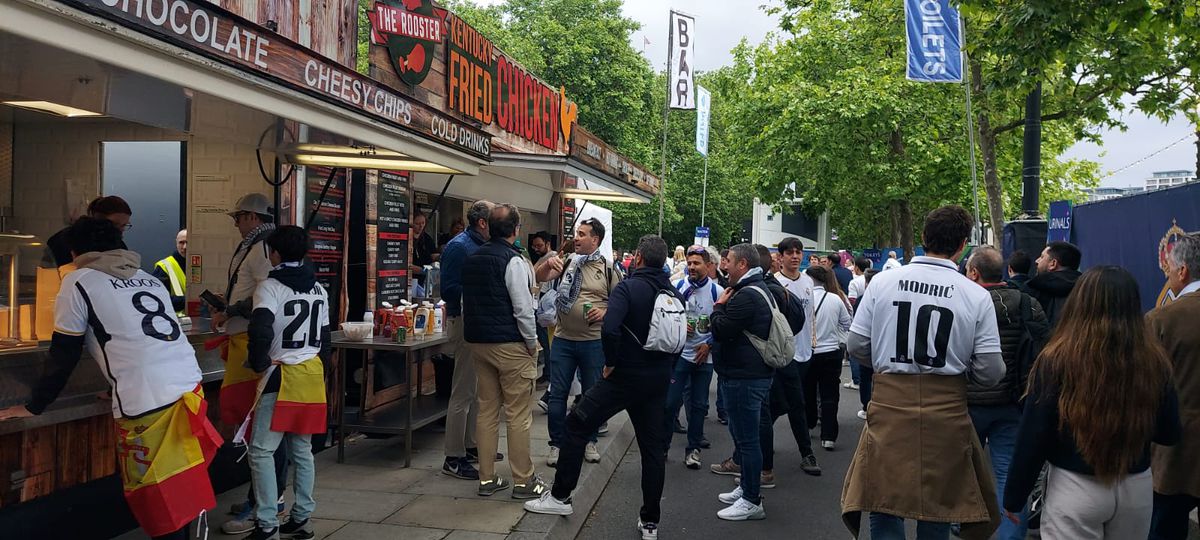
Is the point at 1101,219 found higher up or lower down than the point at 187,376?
higher up

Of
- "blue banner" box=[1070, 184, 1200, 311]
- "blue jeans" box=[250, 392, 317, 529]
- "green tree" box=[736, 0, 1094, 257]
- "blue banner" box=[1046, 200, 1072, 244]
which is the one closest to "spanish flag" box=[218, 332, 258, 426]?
"blue jeans" box=[250, 392, 317, 529]

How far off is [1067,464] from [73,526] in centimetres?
487

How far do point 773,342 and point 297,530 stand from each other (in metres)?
3.22

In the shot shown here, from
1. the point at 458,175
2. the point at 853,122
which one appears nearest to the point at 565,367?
the point at 458,175

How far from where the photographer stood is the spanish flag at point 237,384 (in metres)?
5.00

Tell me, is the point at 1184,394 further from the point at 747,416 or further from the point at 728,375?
the point at 728,375

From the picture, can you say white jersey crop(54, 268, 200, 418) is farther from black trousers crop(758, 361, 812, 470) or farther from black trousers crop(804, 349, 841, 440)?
black trousers crop(804, 349, 841, 440)

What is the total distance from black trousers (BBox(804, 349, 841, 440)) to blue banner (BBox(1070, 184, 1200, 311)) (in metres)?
2.63

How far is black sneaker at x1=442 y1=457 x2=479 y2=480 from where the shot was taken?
248 inches

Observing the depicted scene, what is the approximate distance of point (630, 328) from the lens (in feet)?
16.7

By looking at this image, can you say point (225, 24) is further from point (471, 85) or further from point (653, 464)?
point (471, 85)

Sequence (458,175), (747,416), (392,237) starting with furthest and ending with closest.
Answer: (458,175) < (392,237) < (747,416)

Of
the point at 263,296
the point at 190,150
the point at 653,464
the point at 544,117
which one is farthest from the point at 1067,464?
the point at 544,117

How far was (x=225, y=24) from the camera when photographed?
131 inches
